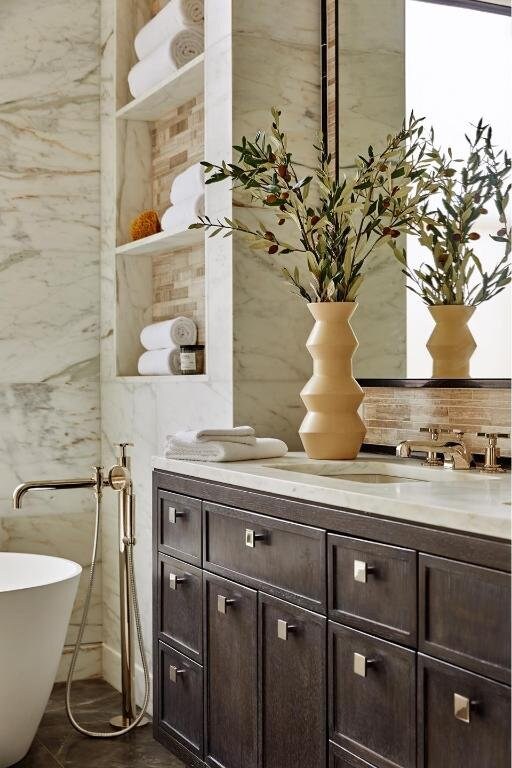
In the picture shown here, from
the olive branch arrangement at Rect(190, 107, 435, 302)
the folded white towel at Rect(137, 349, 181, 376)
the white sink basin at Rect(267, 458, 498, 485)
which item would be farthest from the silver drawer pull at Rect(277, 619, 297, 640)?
the folded white towel at Rect(137, 349, 181, 376)

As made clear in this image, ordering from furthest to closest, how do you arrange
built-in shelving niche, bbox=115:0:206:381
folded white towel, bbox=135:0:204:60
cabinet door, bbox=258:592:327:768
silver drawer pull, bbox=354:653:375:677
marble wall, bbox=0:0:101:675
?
1. marble wall, bbox=0:0:101:675
2. built-in shelving niche, bbox=115:0:206:381
3. folded white towel, bbox=135:0:204:60
4. cabinet door, bbox=258:592:327:768
5. silver drawer pull, bbox=354:653:375:677

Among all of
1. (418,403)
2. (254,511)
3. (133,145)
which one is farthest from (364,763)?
(133,145)

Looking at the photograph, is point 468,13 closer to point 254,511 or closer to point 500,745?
point 254,511

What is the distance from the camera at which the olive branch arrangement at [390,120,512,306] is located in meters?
2.30

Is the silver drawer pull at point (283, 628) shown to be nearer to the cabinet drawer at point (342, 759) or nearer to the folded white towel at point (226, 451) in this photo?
the cabinet drawer at point (342, 759)

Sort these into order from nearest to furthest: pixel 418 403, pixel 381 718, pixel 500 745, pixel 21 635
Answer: pixel 500 745 → pixel 381 718 → pixel 418 403 → pixel 21 635

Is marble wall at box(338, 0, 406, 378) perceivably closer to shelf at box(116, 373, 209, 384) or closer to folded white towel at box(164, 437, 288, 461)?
folded white towel at box(164, 437, 288, 461)

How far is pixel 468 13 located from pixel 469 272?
0.65m

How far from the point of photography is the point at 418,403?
2633mm

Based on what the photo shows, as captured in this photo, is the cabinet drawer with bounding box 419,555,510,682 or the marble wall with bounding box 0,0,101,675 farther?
the marble wall with bounding box 0,0,101,675

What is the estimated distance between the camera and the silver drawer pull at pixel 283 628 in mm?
2086

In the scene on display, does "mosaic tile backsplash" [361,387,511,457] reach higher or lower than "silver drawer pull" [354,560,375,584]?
higher

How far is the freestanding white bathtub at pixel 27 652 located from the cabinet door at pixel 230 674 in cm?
63

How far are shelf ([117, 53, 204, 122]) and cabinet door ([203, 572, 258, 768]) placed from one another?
1647 mm
